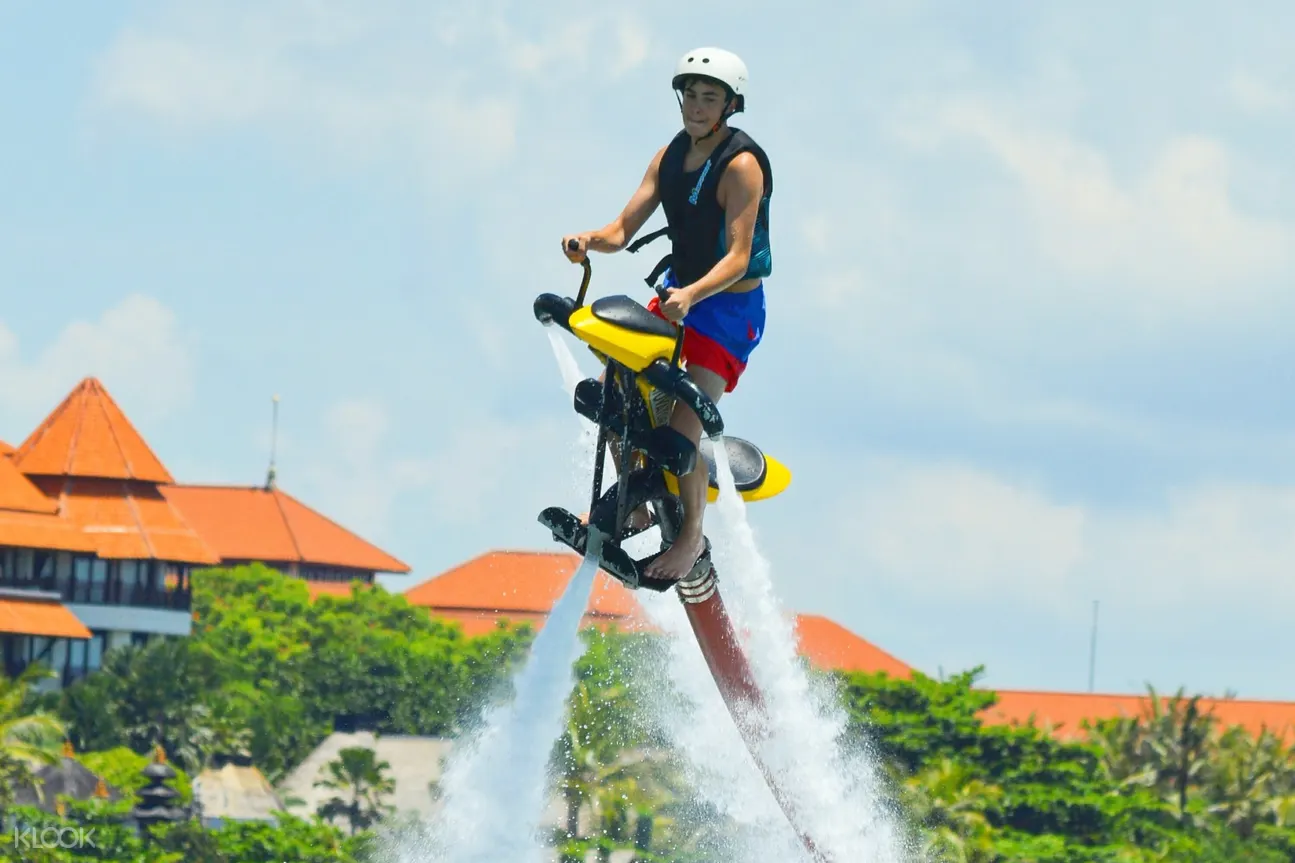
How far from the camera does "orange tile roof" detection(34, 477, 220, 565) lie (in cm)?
10488

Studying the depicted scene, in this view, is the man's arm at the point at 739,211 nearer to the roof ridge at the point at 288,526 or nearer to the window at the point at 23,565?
the window at the point at 23,565

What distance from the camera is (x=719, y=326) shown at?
15.5m

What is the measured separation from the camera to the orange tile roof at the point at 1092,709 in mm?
123250

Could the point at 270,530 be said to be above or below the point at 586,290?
above

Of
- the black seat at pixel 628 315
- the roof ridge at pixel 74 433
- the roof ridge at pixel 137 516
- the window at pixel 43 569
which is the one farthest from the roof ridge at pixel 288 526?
the black seat at pixel 628 315

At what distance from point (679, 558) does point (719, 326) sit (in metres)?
1.48

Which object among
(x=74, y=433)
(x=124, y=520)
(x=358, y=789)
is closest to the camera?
(x=358, y=789)

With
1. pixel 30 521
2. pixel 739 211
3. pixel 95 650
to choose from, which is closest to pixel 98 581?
pixel 95 650

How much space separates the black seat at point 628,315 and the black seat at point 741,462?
1.53 metres

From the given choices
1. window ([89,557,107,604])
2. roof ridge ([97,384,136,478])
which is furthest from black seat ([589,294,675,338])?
roof ridge ([97,384,136,478])

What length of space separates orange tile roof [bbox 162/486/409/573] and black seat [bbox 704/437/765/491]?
170627 mm

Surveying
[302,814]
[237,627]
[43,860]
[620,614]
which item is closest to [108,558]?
[302,814]

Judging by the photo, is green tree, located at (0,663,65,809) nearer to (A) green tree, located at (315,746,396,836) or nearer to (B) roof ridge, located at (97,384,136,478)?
(A) green tree, located at (315,746,396,836)

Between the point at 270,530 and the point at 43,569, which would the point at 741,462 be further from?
the point at 270,530
